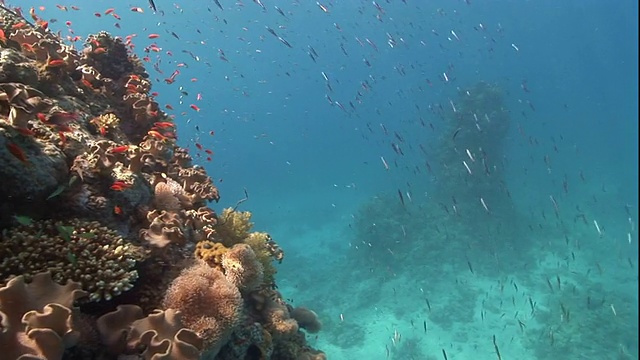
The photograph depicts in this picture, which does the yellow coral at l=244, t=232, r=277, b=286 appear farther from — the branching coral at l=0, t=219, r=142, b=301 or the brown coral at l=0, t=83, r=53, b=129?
the brown coral at l=0, t=83, r=53, b=129

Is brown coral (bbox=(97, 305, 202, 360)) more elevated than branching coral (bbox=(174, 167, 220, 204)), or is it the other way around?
branching coral (bbox=(174, 167, 220, 204))

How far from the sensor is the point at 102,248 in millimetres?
4168

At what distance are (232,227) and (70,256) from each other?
3415 mm

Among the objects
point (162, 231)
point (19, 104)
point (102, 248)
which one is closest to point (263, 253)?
point (162, 231)

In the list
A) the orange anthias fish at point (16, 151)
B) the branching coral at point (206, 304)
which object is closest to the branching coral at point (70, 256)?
the branching coral at point (206, 304)

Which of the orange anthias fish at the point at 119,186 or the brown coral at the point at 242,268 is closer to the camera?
the orange anthias fish at the point at 119,186

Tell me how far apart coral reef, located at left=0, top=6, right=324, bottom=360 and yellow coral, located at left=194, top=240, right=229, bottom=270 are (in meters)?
0.02

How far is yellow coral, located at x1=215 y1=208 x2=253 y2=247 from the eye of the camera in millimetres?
6891

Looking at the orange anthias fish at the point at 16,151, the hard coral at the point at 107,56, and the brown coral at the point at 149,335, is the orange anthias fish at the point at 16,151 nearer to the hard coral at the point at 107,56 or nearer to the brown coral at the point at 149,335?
the brown coral at the point at 149,335

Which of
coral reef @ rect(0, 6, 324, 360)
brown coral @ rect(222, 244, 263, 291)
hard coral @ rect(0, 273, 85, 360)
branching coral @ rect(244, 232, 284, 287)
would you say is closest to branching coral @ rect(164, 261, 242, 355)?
coral reef @ rect(0, 6, 324, 360)

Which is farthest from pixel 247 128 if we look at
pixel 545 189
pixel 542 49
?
pixel 545 189

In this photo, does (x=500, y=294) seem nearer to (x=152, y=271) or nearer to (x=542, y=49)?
(x=152, y=271)

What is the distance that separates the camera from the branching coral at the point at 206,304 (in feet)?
13.9

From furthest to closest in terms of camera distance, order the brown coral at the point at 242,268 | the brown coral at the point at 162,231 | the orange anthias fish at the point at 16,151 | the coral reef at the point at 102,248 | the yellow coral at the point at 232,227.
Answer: the yellow coral at the point at 232,227, the brown coral at the point at 242,268, the brown coral at the point at 162,231, the orange anthias fish at the point at 16,151, the coral reef at the point at 102,248
